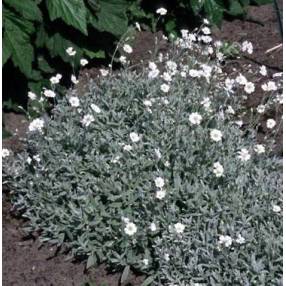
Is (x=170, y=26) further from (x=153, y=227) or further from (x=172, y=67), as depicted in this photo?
(x=153, y=227)

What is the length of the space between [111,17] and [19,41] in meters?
0.71

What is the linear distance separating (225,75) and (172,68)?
2.58ft

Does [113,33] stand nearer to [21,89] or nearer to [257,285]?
[21,89]

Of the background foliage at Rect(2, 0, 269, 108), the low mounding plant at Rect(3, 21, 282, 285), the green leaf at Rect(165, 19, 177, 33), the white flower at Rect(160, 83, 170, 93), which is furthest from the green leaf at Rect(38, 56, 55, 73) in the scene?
the green leaf at Rect(165, 19, 177, 33)

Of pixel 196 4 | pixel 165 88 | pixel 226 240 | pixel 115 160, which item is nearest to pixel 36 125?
pixel 115 160

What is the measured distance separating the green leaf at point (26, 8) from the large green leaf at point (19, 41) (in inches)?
1.4

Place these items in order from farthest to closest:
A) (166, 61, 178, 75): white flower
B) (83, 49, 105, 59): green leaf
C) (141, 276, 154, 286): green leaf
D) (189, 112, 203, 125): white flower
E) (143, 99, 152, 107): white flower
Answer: (83, 49, 105, 59): green leaf < (166, 61, 178, 75): white flower < (143, 99, 152, 107): white flower < (189, 112, 203, 125): white flower < (141, 276, 154, 286): green leaf

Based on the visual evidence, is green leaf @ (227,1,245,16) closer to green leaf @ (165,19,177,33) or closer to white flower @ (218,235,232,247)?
green leaf @ (165,19,177,33)

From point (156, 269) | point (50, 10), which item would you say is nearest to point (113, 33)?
point (50, 10)

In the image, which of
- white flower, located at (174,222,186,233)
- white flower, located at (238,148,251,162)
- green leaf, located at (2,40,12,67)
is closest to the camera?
white flower, located at (174,222,186,233)

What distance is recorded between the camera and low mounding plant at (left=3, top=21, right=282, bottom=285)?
3570 millimetres

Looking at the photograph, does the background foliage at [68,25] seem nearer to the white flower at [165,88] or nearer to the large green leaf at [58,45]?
the large green leaf at [58,45]

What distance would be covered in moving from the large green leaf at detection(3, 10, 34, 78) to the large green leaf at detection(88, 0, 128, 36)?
1.66 ft

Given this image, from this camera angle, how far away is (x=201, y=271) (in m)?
3.51
